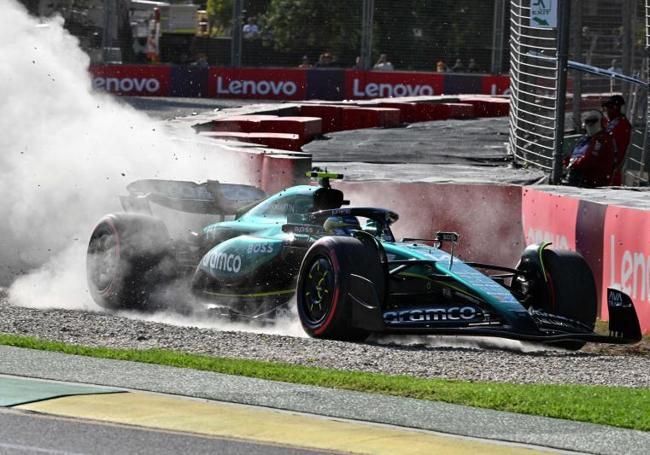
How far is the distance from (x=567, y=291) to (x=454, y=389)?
3.08 metres

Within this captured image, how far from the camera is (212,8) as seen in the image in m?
51.8

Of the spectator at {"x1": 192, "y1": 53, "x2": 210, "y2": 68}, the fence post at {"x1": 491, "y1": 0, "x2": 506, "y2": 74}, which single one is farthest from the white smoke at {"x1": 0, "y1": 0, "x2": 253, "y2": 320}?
the spectator at {"x1": 192, "y1": 53, "x2": 210, "y2": 68}

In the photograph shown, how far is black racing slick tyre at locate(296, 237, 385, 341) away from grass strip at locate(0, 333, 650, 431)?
1350mm

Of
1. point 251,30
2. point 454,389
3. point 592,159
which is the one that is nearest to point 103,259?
point 454,389

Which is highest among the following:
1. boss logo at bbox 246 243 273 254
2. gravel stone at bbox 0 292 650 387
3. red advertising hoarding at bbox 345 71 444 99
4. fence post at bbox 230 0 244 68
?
fence post at bbox 230 0 244 68

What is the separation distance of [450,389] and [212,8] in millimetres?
43923

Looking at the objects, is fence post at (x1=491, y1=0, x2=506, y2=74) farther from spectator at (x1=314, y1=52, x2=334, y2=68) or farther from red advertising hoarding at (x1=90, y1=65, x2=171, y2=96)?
red advertising hoarding at (x1=90, y1=65, x2=171, y2=96)

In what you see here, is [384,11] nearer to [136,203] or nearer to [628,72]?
[628,72]

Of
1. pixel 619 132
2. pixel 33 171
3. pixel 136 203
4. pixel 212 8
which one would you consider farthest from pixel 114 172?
pixel 212 8

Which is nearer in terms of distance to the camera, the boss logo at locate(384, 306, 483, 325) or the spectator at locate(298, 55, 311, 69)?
the boss logo at locate(384, 306, 483, 325)

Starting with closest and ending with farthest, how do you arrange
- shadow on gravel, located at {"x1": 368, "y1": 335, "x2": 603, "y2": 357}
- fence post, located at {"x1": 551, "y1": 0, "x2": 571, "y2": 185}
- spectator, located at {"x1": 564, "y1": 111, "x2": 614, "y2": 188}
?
shadow on gravel, located at {"x1": 368, "y1": 335, "x2": 603, "y2": 357} < fence post, located at {"x1": 551, "y1": 0, "x2": 571, "y2": 185} < spectator, located at {"x1": 564, "y1": 111, "x2": 614, "y2": 188}

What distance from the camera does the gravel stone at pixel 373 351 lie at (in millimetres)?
10070

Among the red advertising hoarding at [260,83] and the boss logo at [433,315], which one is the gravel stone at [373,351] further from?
the red advertising hoarding at [260,83]

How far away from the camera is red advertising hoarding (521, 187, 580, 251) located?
13797 millimetres
